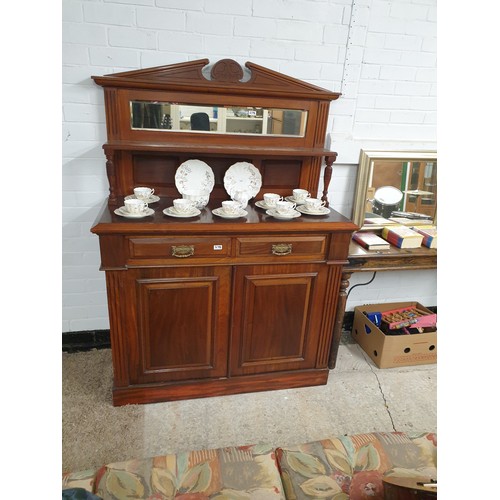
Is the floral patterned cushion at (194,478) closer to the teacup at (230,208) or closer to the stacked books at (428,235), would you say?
the teacup at (230,208)

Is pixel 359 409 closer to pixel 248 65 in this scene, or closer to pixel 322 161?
pixel 322 161

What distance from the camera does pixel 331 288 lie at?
1843 millimetres

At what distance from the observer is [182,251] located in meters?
1.60

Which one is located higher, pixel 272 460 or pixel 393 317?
pixel 272 460

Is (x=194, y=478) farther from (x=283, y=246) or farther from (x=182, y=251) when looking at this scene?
(x=283, y=246)

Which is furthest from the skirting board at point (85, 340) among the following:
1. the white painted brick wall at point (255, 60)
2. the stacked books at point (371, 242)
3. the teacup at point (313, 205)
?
the stacked books at point (371, 242)

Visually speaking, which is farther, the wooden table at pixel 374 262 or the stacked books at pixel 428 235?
the stacked books at pixel 428 235

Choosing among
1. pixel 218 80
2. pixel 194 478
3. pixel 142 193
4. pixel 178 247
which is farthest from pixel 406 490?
pixel 218 80


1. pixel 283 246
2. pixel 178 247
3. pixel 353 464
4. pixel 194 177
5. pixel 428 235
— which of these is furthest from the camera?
pixel 428 235

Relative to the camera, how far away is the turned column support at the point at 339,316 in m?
1.93

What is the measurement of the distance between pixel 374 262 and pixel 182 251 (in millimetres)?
1048

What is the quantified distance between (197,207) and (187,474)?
1.13m
